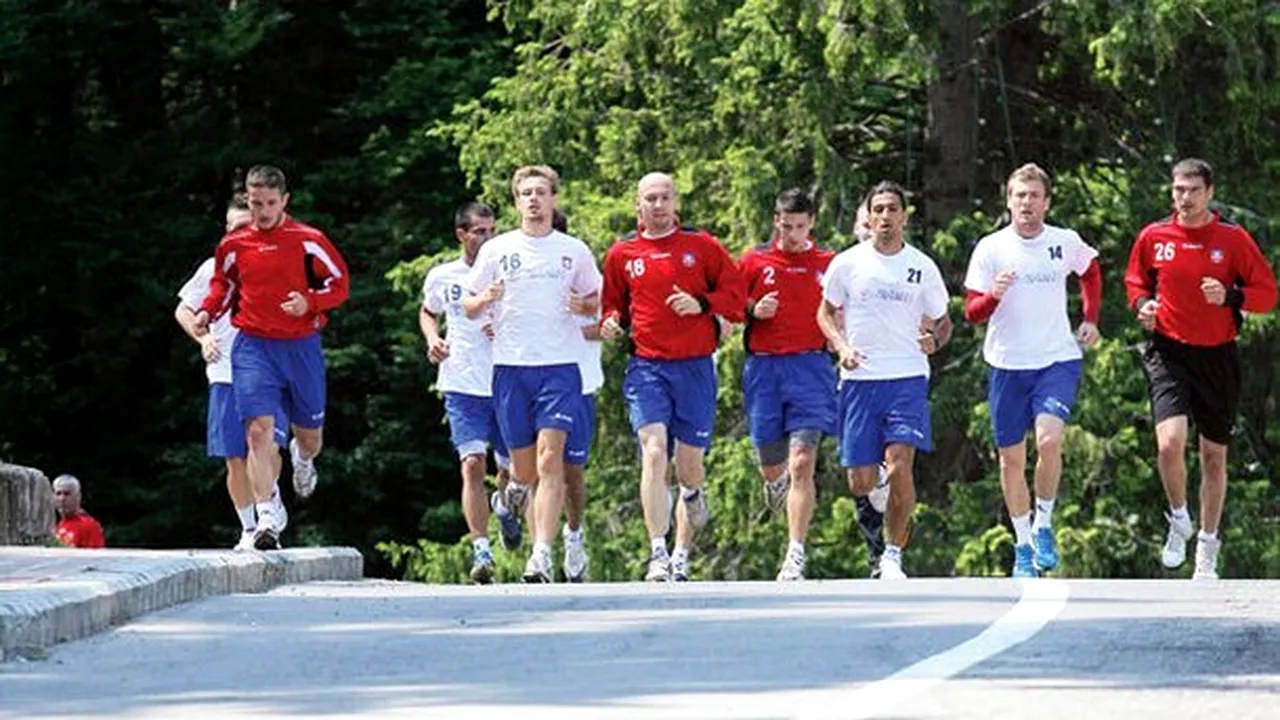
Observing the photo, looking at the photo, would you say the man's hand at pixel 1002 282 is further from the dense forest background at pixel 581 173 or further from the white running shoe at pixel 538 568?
the dense forest background at pixel 581 173

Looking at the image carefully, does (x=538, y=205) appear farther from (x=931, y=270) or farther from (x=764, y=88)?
(x=764, y=88)

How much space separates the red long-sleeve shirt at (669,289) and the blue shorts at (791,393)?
68 centimetres

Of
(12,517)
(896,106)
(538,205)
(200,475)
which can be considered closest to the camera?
(538,205)

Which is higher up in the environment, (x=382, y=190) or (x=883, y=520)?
(x=382, y=190)

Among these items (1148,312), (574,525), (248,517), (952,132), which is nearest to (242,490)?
(248,517)

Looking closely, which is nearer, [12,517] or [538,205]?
[538,205]

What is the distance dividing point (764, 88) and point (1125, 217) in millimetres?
3224

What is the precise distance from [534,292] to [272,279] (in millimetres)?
1376

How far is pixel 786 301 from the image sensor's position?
68.3ft

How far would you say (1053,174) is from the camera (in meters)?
33.5

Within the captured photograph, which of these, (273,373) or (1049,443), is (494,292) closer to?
(273,373)

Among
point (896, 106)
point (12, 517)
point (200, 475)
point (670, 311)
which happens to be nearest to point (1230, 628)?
point (670, 311)

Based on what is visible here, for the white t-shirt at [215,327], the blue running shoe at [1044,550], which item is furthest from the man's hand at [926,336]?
the white t-shirt at [215,327]

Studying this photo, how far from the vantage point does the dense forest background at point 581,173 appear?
31.9 meters
